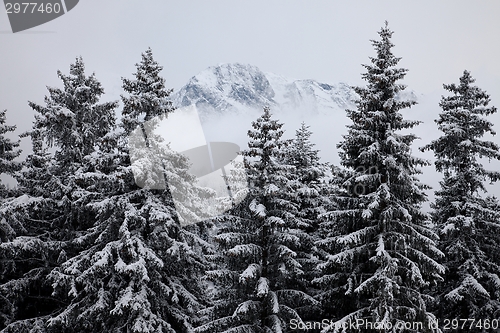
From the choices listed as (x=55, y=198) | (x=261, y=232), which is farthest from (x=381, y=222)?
(x=55, y=198)

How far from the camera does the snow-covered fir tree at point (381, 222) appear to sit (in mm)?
12578

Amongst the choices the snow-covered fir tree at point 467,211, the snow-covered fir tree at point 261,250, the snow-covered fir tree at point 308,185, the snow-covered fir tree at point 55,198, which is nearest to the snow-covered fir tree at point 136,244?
the snow-covered fir tree at point 261,250

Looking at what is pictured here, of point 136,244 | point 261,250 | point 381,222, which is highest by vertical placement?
point 136,244

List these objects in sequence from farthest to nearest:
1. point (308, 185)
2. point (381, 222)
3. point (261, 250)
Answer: point (308, 185)
point (261, 250)
point (381, 222)

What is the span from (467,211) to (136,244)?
1435cm

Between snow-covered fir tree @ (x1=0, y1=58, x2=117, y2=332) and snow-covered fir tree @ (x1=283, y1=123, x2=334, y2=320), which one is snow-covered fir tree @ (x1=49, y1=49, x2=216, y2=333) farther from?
snow-covered fir tree @ (x1=283, y1=123, x2=334, y2=320)

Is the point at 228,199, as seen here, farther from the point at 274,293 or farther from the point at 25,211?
the point at 25,211

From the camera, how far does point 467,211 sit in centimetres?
1752

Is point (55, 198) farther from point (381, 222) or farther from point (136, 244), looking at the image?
point (381, 222)

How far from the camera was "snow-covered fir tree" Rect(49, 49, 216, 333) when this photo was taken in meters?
13.5

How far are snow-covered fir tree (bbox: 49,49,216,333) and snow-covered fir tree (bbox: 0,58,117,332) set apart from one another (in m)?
2.17

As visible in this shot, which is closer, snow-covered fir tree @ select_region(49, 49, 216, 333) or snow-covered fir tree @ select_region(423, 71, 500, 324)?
snow-covered fir tree @ select_region(49, 49, 216, 333)

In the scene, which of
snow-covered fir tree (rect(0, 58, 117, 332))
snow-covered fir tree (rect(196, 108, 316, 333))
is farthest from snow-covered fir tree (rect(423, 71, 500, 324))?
snow-covered fir tree (rect(0, 58, 117, 332))

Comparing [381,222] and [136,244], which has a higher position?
[136,244]
